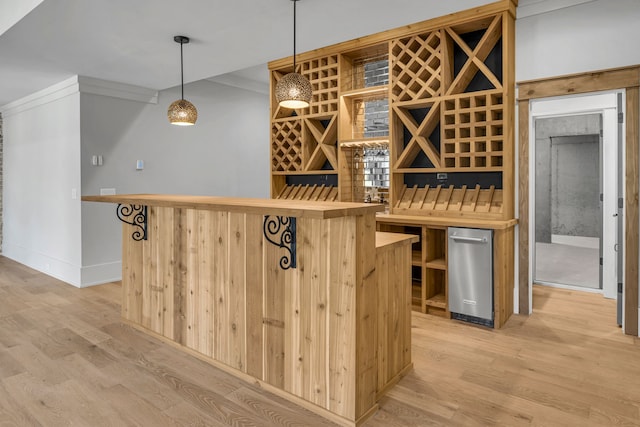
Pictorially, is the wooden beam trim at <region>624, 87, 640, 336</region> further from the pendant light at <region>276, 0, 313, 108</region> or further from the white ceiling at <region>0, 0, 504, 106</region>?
the pendant light at <region>276, 0, 313, 108</region>

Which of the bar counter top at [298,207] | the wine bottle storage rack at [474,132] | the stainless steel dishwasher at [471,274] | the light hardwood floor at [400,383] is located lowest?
the light hardwood floor at [400,383]

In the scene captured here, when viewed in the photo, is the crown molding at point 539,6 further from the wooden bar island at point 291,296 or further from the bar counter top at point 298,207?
the bar counter top at point 298,207

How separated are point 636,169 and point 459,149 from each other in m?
1.34

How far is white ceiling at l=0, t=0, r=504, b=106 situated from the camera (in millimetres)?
2887

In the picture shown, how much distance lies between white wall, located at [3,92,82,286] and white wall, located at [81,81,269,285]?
0.15m

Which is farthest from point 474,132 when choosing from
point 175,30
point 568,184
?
point 568,184

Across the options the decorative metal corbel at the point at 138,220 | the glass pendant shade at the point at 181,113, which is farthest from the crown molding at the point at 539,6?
the decorative metal corbel at the point at 138,220

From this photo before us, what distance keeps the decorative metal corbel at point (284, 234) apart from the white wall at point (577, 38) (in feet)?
8.91

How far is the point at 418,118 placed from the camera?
4.32m

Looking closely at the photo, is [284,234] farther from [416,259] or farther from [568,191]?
[568,191]

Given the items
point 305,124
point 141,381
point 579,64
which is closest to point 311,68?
point 305,124

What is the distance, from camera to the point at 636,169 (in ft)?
10.8

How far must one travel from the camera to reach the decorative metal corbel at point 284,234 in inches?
89.7

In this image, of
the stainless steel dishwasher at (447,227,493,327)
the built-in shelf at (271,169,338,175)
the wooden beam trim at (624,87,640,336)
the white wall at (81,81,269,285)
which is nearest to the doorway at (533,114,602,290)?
the wooden beam trim at (624,87,640,336)
